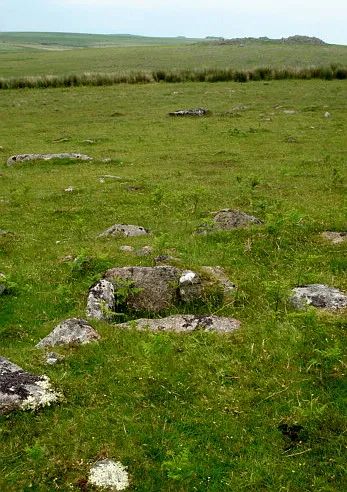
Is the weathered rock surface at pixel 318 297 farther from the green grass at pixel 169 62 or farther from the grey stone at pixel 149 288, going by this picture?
the green grass at pixel 169 62

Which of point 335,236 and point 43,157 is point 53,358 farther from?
point 43,157

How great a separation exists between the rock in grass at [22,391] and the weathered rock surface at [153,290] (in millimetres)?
3082

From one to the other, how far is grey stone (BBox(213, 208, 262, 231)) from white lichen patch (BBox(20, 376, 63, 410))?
9.03 m

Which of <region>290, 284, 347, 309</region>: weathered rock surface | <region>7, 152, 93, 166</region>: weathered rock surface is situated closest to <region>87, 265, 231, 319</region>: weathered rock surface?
<region>290, 284, 347, 309</region>: weathered rock surface

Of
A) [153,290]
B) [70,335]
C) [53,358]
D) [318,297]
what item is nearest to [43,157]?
[153,290]

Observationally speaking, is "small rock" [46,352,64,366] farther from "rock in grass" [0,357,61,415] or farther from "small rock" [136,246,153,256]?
"small rock" [136,246,153,256]

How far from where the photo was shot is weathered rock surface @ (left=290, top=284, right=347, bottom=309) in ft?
36.0

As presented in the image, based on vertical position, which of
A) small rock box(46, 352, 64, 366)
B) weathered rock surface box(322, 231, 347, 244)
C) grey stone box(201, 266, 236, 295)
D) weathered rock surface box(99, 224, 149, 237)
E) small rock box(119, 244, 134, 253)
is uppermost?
weathered rock surface box(322, 231, 347, 244)

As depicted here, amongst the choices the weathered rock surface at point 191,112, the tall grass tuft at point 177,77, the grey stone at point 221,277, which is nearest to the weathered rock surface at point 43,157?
the weathered rock surface at point 191,112

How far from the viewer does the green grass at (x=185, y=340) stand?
7148 millimetres

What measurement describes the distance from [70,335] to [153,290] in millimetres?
2513

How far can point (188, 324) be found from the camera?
10.5m

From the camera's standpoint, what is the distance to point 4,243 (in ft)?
54.3

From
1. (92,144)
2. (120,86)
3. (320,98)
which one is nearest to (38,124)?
(92,144)
